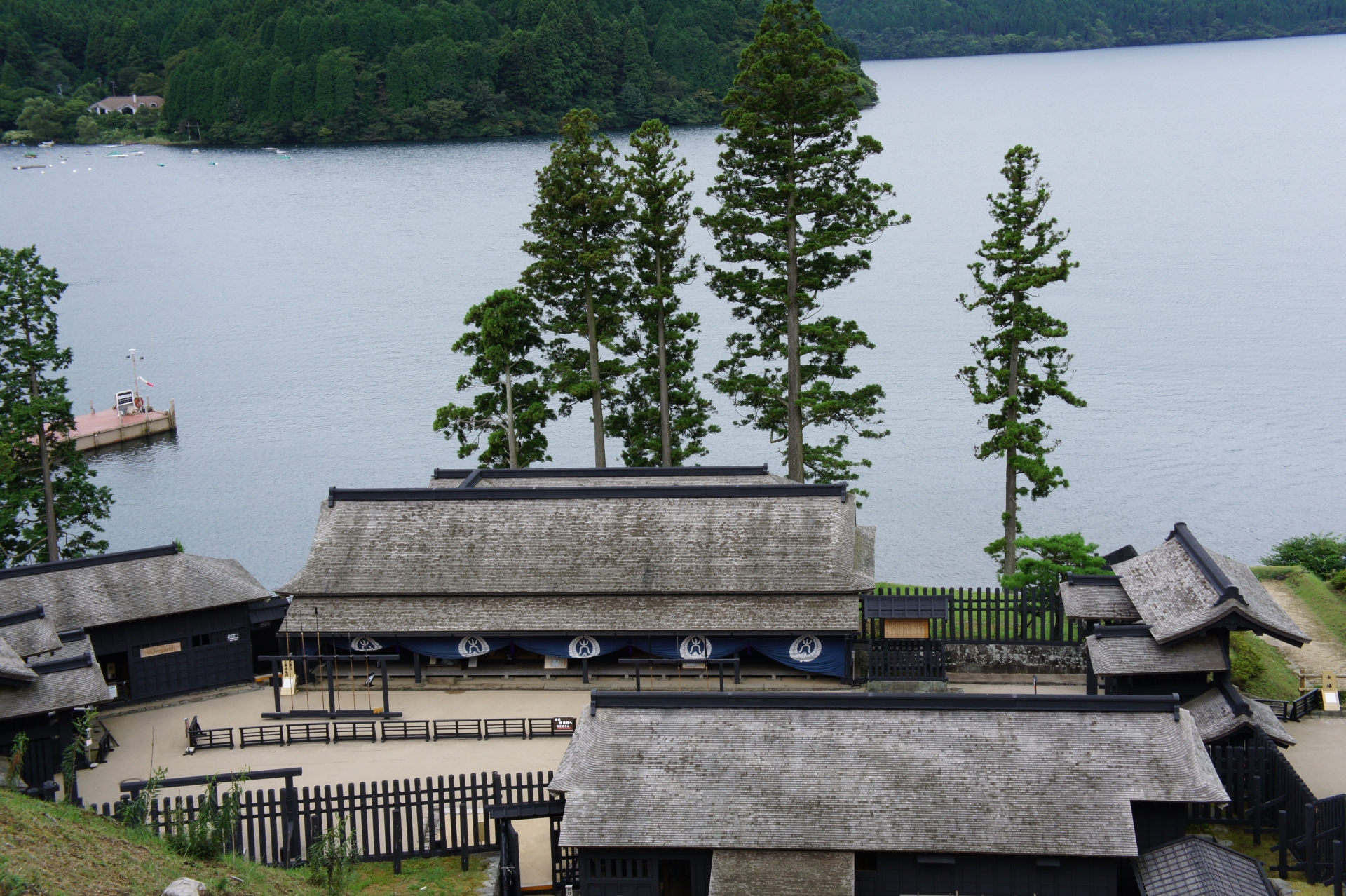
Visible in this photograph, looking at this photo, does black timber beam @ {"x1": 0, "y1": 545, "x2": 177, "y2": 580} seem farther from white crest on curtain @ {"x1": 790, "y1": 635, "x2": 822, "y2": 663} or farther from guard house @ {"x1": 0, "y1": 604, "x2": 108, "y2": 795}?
white crest on curtain @ {"x1": 790, "y1": 635, "x2": 822, "y2": 663}

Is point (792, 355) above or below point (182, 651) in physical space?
above

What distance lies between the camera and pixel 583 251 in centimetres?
4866

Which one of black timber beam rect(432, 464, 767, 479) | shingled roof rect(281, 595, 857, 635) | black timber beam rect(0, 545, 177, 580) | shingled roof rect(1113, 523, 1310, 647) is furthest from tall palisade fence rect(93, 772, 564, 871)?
black timber beam rect(432, 464, 767, 479)

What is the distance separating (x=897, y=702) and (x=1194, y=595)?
9.68m

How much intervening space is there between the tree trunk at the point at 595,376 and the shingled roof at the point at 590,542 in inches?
434

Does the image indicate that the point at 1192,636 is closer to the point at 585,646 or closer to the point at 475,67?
the point at 585,646

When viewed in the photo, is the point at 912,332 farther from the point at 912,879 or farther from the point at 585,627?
the point at 912,879

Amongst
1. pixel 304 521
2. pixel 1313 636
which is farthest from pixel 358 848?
pixel 304 521

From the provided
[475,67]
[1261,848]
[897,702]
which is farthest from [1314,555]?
[475,67]

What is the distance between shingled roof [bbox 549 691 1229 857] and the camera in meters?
22.3

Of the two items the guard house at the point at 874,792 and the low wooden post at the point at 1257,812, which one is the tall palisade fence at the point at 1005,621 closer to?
the low wooden post at the point at 1257,812

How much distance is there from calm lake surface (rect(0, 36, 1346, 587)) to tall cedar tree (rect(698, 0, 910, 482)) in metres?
12.7

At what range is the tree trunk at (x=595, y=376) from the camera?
49.3 metres

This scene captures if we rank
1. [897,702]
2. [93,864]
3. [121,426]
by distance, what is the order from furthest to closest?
[121,426]
[897,702]
[93,864]
